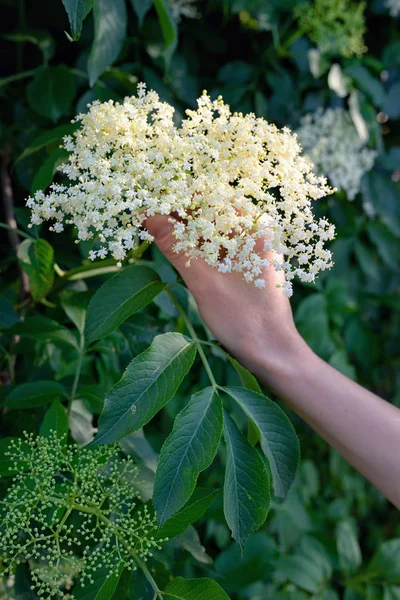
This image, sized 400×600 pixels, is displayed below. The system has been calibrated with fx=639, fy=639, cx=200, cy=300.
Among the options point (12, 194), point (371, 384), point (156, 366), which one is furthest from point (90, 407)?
point (371, 384)

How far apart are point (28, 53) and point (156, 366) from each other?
1.07 metres

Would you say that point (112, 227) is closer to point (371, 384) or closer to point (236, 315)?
point (236, 315)

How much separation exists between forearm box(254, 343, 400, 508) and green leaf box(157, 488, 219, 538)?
0.19m

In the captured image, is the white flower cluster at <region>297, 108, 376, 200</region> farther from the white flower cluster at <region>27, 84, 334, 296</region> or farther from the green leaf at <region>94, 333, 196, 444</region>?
the green leaf at <region>94, 333, 196, 444</region>

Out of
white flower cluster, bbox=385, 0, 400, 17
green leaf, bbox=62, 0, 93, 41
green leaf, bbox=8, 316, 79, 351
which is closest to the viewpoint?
green leaf, bbox=62, 0, 93, 41

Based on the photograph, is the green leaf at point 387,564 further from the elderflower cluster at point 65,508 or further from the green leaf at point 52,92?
the green leaf at point 52,92

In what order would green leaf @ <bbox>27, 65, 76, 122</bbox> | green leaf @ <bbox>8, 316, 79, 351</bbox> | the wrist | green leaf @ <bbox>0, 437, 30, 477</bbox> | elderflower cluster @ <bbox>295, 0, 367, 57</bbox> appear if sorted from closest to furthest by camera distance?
green leaf @ <bbox>0, 437, 30, 477</bbox>
the wrist
green leaf @ <bbox>8, 316, 79, 351</bbox>
green leaf @ <bbox>27, 65, 76, 122</bbox>
elderflower cluster @ <bbox>295, 0, 367, 57</bbox>

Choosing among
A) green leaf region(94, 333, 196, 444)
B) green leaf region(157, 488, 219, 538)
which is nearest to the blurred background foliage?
green leaf region(157, 488, 219, 538)

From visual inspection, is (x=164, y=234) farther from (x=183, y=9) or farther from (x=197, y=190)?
(x=183, y=9)

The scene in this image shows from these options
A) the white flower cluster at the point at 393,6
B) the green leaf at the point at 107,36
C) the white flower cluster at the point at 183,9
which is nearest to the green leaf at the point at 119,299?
the green leaf at the point at 107,36

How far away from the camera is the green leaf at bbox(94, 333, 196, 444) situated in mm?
737

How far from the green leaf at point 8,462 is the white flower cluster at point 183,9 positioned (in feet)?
3.87

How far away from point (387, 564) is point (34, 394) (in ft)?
4.23

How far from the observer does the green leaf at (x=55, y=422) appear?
853mm
